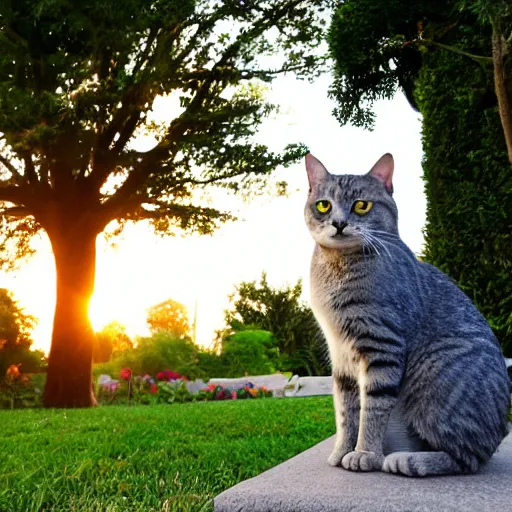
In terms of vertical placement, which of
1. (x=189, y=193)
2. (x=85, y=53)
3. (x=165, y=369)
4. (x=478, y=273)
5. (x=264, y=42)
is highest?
(x=264, y=42)

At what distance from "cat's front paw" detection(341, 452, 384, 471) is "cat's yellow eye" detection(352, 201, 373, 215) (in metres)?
1.10

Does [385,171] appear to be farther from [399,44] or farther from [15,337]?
[15,337]

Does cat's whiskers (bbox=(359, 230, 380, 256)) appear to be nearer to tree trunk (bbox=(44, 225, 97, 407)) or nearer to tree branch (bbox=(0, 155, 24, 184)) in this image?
tree trunk (bbox=(44, 225, 97, 407))

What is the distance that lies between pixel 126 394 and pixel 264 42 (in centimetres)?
892

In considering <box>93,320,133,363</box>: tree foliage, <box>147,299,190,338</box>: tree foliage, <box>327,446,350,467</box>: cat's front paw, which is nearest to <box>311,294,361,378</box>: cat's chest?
<box>327,446,350,467</box>: cat's front paw

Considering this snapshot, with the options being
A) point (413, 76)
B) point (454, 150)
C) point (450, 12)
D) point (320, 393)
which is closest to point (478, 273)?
point (454, 150)

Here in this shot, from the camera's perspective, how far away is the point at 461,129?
738 centimetres

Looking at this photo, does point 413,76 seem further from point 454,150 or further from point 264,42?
point 264,42

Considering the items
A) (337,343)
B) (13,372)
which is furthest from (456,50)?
(13,372)

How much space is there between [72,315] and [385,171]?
37.1 feet

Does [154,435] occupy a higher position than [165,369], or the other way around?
[165,369]

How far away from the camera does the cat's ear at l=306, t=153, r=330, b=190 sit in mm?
2766

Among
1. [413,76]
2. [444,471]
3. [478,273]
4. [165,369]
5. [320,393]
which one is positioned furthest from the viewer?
[165,369]

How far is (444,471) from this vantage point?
2.63 meters
